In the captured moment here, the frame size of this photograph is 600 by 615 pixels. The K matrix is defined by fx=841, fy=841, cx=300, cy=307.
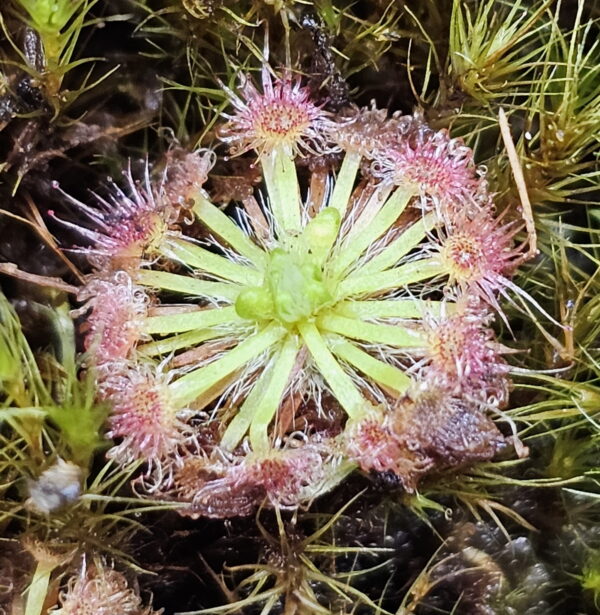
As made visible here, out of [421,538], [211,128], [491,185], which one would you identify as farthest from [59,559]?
[491,185]

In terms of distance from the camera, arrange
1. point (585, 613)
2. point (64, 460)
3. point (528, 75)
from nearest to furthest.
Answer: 1. point (64, 460)
2. point (585, 613)
3. point (528, 75)

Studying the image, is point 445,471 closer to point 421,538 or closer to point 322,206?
point 421,538

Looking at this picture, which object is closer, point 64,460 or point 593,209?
point 64,460

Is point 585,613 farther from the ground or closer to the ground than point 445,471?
closer to the ground

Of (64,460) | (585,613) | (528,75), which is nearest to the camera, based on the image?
(64,460)
